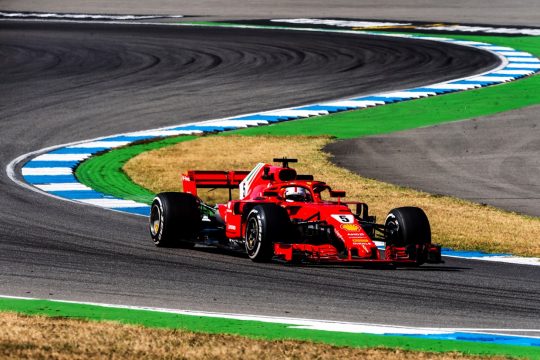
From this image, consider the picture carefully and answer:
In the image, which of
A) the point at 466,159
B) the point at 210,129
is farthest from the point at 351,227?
the point at 210,129

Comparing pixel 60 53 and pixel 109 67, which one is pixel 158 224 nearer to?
pixel 109 67

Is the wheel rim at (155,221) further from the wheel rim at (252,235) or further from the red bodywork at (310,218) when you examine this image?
the wheel rim at (252,235)

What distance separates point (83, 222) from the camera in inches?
610

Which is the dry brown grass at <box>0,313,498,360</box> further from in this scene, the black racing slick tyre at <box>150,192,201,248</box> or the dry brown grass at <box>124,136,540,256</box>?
the dry brown grass at <box>124,136,540,256</box>

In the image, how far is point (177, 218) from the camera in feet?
44.9

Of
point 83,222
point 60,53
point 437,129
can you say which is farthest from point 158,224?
point 60,53

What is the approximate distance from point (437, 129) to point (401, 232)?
11.5 metres

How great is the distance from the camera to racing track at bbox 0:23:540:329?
36.0 feet

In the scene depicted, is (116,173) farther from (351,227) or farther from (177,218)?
(351,227)

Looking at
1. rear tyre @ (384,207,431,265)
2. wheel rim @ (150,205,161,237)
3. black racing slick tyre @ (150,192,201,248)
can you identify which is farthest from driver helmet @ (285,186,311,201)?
wheel rim @ (150,205,161,237)

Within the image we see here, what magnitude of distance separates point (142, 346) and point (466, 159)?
13229mm

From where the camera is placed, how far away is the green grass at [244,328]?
9039 millimetres

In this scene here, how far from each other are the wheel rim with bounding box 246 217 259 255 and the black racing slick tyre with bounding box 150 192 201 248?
1021 millimetres

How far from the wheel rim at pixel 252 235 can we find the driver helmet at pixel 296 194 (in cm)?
66
